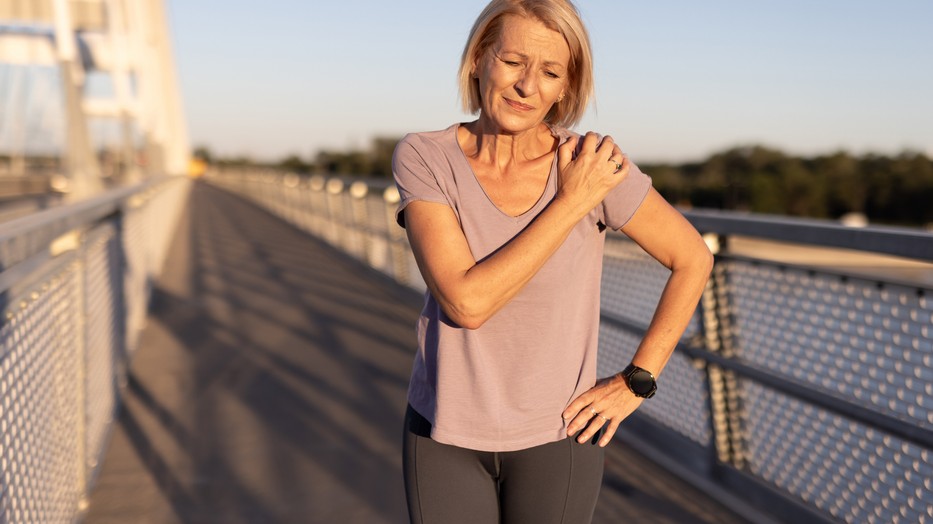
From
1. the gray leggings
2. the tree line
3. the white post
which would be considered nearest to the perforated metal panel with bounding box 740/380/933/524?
the gray leggings

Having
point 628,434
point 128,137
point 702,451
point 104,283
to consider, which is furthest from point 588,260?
point 128,137

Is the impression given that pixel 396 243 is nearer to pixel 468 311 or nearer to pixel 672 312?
pixel 672 312

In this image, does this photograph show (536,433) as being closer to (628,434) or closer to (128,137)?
(628,434)

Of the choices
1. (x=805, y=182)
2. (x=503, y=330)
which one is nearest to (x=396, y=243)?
(x=503, y=330)

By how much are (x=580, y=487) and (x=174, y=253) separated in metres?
15.6

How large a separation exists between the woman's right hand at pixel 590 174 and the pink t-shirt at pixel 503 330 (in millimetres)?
42

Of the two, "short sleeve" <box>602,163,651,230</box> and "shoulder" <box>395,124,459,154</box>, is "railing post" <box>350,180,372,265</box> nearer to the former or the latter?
"shoulder" <box>395,124,459,154</box>

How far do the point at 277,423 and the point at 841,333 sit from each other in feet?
10.2

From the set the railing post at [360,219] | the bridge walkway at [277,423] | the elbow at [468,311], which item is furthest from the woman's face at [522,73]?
the railing post at [360,219]

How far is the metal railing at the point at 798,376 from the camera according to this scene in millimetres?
3410

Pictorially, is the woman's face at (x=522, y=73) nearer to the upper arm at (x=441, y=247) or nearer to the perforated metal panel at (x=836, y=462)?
the upper arm at (x=441, y=247)

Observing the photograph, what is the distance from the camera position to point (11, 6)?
60.0ft

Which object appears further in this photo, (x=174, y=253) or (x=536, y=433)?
(x=174, y=253)

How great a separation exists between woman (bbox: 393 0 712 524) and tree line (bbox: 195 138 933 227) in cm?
9761
